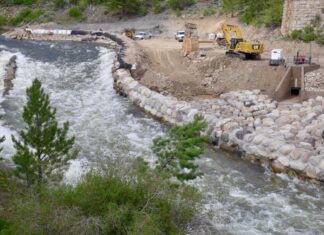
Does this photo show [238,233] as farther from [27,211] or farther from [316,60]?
[316,60]

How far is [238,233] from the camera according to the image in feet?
39.3

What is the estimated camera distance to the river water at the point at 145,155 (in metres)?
12.6

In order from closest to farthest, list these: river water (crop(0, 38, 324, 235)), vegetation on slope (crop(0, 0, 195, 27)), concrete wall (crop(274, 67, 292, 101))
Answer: river water (crop(0, 38, 324, 235)) < concrete wall (crop(274, 67, 292, 101)) < vegetation on slope (crop(0, 0, 195, 27))

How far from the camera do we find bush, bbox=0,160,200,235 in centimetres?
824

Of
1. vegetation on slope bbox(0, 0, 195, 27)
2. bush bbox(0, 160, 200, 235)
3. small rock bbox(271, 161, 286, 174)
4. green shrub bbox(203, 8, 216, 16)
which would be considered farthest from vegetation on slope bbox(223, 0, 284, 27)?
bush bbox(0, 160, 200, 235)

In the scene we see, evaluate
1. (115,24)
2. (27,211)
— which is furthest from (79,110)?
(115,24)

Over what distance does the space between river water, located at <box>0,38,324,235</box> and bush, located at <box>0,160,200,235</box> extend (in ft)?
2.68

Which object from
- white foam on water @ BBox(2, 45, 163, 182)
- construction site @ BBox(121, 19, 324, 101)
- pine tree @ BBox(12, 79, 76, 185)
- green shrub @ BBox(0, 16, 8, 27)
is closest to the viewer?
pine tree @ BBox(12, 79, 76, 185)

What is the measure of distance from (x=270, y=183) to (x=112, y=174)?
299 inches

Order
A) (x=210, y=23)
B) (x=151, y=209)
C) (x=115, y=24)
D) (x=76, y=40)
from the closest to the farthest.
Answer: (x=151, y=209) < (x=210, y=23) < (x=76, y=40) < (x=115, y=24)

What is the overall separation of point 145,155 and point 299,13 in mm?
22835

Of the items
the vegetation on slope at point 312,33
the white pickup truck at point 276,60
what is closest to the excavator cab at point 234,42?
the white pickup truck at point 276,60

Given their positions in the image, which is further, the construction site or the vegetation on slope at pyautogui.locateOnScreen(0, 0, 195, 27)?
the vegetation on slope at pyautogui.locateOnScreen(0, 0, 195, 27)

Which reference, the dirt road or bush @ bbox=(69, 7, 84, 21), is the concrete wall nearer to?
the dirt road
